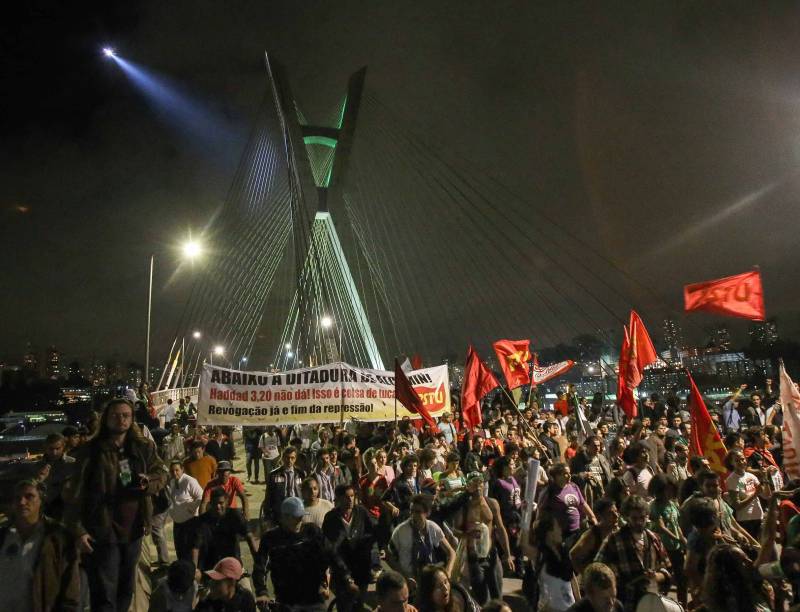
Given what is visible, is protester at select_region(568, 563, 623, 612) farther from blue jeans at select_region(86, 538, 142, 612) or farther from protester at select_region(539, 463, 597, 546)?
blue jeans at select_region(86, 538, 142, 612)

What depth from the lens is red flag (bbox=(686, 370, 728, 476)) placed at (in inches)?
302

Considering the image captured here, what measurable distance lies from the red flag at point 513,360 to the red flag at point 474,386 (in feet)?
5.88

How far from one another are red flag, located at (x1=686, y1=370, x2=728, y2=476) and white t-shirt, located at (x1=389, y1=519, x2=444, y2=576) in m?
4.59

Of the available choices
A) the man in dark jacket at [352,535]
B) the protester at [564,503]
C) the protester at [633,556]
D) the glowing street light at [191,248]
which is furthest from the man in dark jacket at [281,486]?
the glowing street light at [191,248]

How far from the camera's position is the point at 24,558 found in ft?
11.4

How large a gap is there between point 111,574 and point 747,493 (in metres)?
6.59

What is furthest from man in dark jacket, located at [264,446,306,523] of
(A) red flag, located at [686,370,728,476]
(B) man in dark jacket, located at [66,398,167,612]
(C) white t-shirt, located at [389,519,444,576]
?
(A) red flag, located at [686,370,728,476]

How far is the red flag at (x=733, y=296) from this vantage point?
10.1 metres

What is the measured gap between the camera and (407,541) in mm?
5059

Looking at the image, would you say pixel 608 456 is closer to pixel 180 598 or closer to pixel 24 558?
pixel 180 598

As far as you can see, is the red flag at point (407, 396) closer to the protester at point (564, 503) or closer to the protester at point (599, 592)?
the protester at point (564, 503)

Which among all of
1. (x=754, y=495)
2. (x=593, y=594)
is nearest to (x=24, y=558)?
(x=593, y=594)

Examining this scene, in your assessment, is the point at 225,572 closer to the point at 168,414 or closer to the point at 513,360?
the point at 513,360

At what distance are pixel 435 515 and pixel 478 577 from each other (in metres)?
0.70
